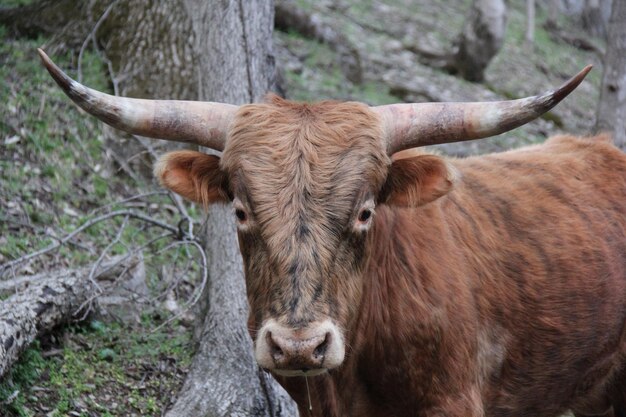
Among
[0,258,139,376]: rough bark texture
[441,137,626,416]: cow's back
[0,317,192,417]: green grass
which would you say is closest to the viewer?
[441,137,626,416]: cow's back

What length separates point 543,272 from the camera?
543cm

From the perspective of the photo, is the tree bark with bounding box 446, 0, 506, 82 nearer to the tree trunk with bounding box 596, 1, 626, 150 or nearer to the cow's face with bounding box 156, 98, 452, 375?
the tree trunk with bounding box 596, 1, 626, 150

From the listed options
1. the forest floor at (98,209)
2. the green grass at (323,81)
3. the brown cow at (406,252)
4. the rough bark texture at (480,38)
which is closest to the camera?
the brown cow at (406,252)

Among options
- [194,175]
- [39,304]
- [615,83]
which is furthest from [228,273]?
[615,83]

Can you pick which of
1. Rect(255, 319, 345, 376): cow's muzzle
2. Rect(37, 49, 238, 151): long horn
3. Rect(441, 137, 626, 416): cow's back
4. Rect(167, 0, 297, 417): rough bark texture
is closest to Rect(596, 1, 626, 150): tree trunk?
Rect(441, 137, 626, 416): cow's back

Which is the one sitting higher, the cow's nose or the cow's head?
the cow's head

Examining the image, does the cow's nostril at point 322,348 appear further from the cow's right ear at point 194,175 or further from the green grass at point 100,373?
the green grass at point 100,373

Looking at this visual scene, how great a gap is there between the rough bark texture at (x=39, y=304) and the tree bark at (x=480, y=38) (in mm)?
10234

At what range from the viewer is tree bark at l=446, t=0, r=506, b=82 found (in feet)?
50.9

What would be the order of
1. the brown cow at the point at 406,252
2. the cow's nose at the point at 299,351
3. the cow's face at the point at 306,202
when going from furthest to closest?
the brown cow at the point at 406,252 → the cow's face at the point at 306,202 → the cow's nose at the point at 299,351

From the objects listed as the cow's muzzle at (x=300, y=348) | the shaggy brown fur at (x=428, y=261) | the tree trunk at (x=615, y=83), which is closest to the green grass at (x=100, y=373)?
the shaggy brown fur at (x=428, y=261)

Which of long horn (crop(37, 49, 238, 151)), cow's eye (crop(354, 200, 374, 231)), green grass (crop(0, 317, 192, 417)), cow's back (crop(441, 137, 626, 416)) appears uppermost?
long horn (crop(37, 49, 238, 151))

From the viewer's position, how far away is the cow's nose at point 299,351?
3.85 metres

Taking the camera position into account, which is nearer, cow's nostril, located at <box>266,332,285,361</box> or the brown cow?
cow's nostril, located at <box>266,332,285,361</box>
